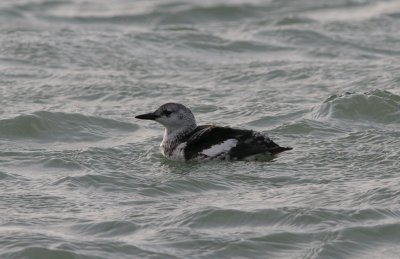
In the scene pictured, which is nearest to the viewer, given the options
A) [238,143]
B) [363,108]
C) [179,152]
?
[238,143]

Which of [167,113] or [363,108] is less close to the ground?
[167,113]

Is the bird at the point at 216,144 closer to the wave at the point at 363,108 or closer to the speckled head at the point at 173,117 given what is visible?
the speckled head at the point at 173,117

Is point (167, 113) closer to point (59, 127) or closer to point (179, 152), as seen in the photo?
point (179, 152)

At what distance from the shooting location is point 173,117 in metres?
13.0

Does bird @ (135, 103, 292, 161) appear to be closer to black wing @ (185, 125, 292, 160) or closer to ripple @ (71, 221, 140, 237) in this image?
black wing @ (185, 125, 292, 160)

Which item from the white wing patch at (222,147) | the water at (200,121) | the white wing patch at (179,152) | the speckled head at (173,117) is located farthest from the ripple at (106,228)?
the speckled head at (173,117)

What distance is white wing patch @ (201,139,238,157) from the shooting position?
40.2 feet

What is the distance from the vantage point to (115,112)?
49.8 feet

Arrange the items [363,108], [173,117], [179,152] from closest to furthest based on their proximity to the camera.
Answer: [179,152] → [173,117] → [363,108]

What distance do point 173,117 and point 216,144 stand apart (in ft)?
3.04

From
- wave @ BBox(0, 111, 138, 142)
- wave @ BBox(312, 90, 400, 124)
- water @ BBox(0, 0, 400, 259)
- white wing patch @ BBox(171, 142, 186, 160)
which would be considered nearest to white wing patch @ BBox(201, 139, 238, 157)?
water @ BBox(0, 0, 400, 259)

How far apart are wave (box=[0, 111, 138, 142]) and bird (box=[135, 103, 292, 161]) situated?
1.41m

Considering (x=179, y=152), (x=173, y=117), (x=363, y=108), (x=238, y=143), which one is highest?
(x=173, y=117)

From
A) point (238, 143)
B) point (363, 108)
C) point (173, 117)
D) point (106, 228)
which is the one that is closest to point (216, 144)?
point (238, 143)
